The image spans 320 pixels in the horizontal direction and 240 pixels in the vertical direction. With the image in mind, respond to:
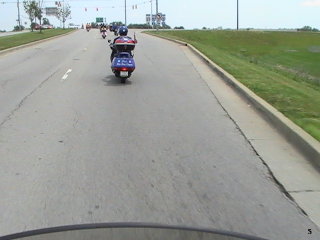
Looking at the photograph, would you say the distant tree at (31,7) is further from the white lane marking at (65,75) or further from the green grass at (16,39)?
the white lane marking at (65,75)

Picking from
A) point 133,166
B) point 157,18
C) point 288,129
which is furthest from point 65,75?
point 157,18

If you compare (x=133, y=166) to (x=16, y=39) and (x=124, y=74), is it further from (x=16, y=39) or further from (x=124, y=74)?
(x=16, y=39)

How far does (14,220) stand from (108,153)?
2632 millimetres

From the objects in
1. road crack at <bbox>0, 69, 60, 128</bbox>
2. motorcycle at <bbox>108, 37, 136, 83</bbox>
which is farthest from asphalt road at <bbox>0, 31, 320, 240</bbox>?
motorcycle at <bbox>108, 37, 136, 83</bbox>

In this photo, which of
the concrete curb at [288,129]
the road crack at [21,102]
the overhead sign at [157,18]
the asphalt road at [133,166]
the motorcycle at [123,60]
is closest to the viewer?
the asphalt road at [133,166]

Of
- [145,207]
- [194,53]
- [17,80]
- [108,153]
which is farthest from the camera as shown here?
[194,53]

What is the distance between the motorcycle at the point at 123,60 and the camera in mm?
14711

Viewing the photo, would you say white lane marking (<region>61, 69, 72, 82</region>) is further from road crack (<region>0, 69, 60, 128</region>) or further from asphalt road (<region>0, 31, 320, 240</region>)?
asphalt road (<region>0, 31, 320, 240</region>)

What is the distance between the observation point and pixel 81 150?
7410 mm

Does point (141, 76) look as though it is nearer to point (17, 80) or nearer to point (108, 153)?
point (17, 80)

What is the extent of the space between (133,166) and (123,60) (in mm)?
8551

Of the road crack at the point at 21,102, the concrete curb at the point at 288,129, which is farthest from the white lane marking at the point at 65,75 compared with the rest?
the concrete curb at the point at 288,129

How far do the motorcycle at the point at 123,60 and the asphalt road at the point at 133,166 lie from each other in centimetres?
203

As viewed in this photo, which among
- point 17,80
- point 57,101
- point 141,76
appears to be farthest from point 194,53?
point 57,101
